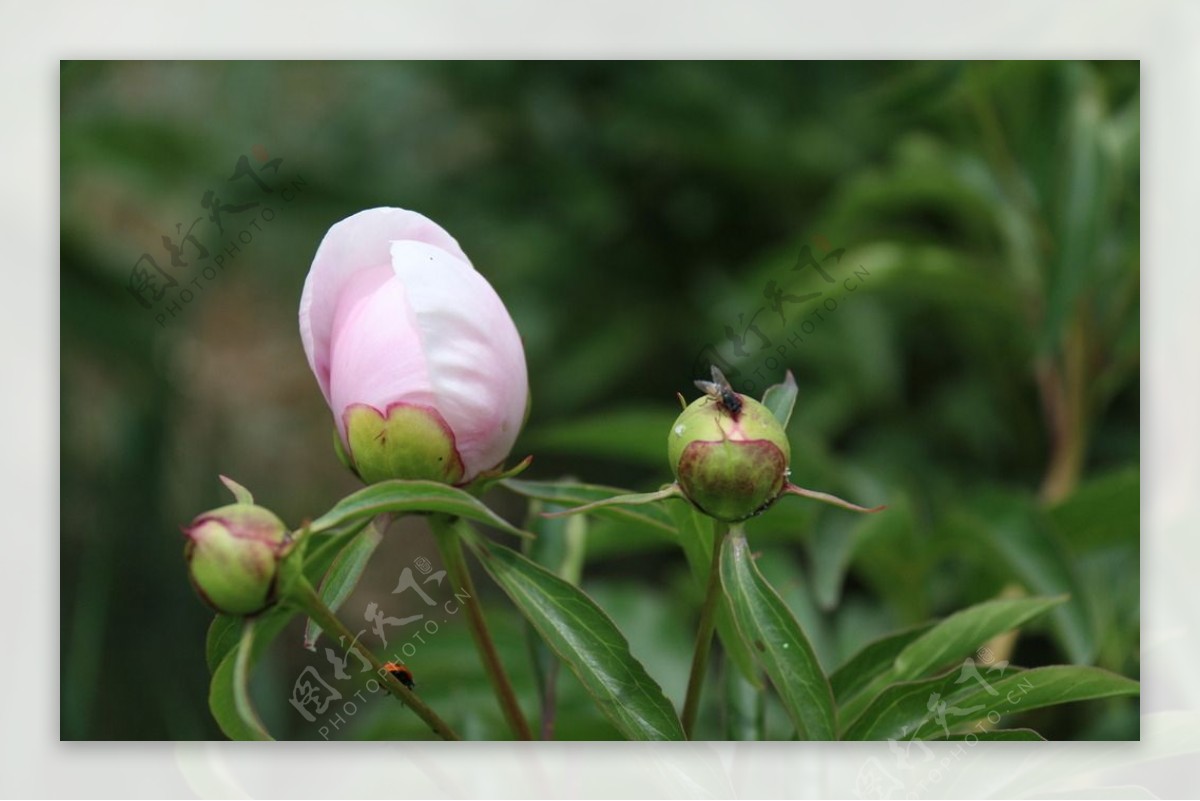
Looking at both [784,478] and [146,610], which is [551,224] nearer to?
[146,610]

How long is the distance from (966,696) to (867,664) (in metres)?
0.07

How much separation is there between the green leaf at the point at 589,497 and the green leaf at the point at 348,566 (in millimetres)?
74

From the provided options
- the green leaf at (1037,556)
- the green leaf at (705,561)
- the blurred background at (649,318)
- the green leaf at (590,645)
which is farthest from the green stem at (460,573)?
the green leaf at (1037,556)

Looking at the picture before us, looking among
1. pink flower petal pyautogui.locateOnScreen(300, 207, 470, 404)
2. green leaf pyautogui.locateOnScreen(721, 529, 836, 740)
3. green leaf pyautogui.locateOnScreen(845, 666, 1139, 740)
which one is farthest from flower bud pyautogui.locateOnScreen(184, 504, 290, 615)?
green leaf pyautogui.locateOnScreen(845, 666, 1139, 740)

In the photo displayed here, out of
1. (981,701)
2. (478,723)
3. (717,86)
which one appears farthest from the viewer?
(717,86)

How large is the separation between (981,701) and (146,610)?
77cm

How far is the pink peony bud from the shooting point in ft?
2.18

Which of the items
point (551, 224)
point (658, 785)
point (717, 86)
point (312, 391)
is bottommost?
point (658, 785)

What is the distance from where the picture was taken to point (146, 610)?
121cm

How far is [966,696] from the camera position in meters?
0.74

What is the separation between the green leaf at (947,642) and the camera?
77cm

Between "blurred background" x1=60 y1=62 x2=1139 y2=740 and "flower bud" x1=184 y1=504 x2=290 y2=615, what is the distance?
0.36 m

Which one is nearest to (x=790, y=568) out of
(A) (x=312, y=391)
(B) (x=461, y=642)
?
(B) (x=461, y=642)

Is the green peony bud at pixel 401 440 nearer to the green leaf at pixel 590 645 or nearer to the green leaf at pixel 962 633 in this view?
the green leaf at pixel 590 645
